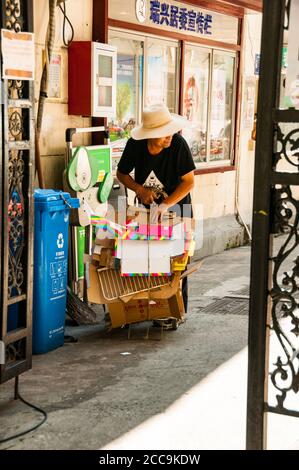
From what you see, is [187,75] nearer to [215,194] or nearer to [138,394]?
[215,194]

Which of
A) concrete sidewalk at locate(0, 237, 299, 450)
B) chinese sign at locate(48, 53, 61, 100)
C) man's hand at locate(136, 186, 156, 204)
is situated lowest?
concrete sidewalk at locate(0, 237, 299, 450)

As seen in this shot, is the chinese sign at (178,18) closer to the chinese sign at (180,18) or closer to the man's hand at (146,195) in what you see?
the chinese sign at (180,18)

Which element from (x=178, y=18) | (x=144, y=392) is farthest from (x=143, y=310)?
(x=178, y=18)

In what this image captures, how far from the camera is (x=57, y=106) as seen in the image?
25.3ft

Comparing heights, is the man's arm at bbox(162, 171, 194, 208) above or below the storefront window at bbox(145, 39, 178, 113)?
below

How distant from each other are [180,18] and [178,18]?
6cm

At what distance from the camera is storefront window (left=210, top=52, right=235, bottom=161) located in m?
11.5

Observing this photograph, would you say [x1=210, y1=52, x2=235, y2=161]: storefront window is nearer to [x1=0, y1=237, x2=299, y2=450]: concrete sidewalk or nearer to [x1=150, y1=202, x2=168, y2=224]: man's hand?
[x1=0, y1=237, x2=299, y2=450]: concrete sidewalk

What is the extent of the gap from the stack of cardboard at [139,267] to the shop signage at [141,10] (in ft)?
10.3

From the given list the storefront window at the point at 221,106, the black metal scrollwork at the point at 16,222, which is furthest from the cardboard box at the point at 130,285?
the storefront window at the point at 221,106

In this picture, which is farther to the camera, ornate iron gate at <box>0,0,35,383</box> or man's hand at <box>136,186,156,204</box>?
man's hand at <box>136,186,156,204</box>

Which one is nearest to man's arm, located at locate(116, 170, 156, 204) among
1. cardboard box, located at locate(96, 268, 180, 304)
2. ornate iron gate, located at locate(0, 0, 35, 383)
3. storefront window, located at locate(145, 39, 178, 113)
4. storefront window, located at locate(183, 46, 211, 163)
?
cardboard box, located at locate(96, 268, 180, 304)

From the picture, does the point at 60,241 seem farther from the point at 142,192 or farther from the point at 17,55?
the point at 17,55

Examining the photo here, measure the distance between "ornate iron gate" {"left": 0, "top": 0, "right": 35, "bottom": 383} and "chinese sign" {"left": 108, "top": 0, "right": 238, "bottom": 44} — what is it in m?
3.73
